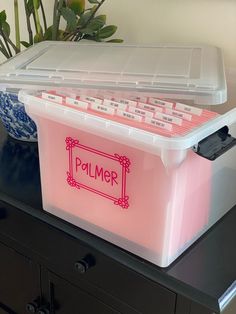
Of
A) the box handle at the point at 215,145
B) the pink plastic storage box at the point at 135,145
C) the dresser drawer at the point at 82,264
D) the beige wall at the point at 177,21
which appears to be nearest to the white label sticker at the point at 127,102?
the pink plastic storage box at the point at 135,145

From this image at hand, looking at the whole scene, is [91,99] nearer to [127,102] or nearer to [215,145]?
[127,102]

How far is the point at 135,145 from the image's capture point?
732mm

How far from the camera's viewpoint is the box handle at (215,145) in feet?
2.36

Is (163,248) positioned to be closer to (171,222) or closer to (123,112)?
(171,222)

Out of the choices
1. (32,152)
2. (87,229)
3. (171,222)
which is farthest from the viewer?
(32,152)

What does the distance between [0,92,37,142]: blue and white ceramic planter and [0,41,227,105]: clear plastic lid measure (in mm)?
124

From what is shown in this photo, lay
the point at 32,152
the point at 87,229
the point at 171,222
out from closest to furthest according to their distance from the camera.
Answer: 1. the point at 171,222
2. the point at 87,229
3. the point at 32,152

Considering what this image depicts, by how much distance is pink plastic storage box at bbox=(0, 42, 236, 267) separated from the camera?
0.74 metres

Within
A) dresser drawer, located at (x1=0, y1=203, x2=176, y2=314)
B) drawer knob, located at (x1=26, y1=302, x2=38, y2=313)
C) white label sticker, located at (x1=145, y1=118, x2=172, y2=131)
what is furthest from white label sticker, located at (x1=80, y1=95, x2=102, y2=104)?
drawer knob, located at (x1=26, y1=302, x2=38, y2=313)

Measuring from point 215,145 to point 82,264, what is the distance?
1.07ft

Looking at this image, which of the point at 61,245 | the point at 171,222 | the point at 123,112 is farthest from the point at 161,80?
the point at 61,245

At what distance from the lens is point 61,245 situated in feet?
3.01

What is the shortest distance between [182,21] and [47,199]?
52 cm

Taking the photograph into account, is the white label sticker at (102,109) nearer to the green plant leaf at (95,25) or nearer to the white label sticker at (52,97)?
the white label sticker at (52,97)
